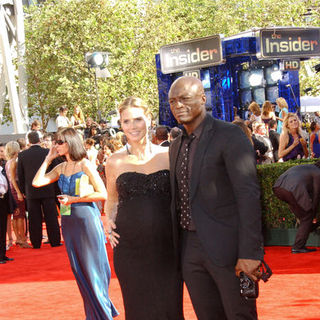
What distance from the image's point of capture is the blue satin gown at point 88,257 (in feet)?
21.8

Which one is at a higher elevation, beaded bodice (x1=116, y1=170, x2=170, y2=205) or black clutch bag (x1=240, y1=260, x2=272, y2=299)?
beaded bodice (x1=116, y1=170, x2=170, y2=205)

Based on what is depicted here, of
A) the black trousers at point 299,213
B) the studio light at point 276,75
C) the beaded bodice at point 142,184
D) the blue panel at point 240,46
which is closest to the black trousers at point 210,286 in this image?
the beaded bodice at point 142,184

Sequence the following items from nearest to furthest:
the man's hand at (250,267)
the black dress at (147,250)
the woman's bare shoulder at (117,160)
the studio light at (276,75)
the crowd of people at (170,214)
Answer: the man's hand at (250,267) → the crowd of people at (170,214) → the black dress at (147,250) → the woman's bare shoulder at (117,160) → the studio light at (276,75)

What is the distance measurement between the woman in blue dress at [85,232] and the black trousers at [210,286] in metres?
2.64

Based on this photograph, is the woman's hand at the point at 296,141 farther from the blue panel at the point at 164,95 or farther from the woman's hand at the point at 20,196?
the blue panel at the point at 164,95

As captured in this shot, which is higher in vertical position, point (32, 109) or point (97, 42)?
point (97, 42)

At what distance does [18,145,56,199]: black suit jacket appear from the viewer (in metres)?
13.5

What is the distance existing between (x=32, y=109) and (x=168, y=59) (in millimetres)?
18349

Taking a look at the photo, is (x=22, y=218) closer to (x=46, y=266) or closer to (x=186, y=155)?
(x=46, y=266)

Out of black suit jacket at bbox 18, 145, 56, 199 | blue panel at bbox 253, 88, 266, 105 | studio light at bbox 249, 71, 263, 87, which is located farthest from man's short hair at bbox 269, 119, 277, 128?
blue panel at bbox 253, 88, 266, 105

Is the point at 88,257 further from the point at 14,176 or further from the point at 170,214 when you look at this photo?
the point at 14,176

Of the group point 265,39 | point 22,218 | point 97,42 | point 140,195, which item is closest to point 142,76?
point 97,42

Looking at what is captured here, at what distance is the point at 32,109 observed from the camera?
38.6 metres

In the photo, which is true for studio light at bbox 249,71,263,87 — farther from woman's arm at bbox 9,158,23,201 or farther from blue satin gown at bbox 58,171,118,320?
blue satin gown at bbox 58,171,118,320
